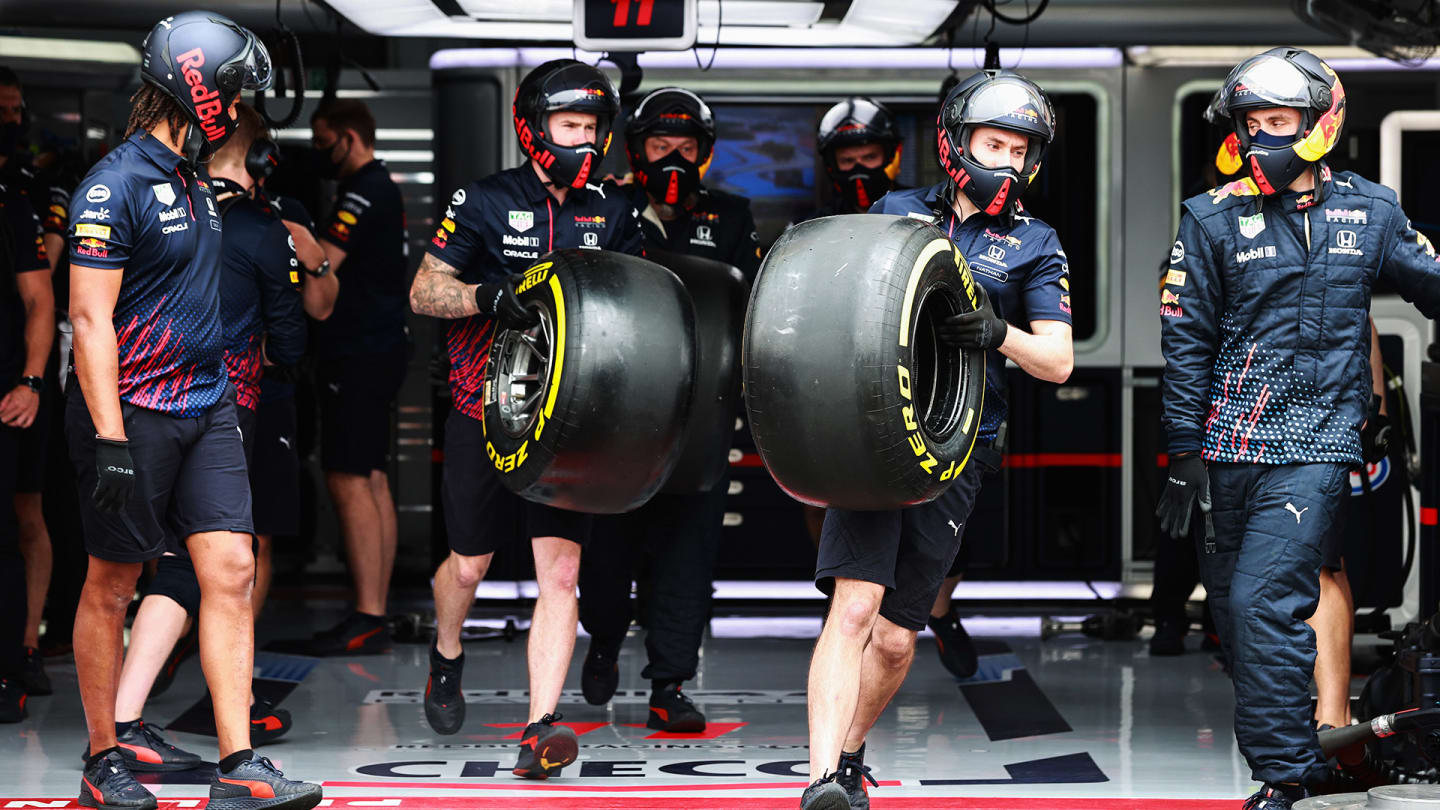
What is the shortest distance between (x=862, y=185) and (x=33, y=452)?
3.01 m

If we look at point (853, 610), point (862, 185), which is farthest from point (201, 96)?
point (862, 185)

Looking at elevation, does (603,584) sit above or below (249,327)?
below

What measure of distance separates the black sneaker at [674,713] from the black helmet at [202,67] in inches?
84.8

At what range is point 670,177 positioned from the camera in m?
5.75

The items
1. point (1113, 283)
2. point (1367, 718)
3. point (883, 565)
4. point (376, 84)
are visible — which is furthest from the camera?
point (376, 84)

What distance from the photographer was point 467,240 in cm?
498

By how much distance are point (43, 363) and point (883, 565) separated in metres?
2.86

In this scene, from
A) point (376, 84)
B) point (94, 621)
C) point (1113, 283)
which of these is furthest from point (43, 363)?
point (1113, 283)

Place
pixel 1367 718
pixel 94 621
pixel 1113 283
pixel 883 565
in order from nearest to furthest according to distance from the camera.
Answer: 1. pixel 883 565
2. pixel 94 621
3. pixel 1367 718
4. pixel 1113 283

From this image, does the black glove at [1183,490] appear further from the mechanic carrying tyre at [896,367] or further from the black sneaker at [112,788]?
the black sneaker at [112,788]

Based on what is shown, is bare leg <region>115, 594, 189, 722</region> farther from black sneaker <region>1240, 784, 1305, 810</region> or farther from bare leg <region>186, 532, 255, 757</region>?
black sneaker <region>1240, 784, 1305, 810</region>

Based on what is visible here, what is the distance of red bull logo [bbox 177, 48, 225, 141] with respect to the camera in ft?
13.7

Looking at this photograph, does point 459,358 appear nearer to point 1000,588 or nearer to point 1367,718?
point 1367,718

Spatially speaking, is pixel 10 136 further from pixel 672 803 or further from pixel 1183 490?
pixel 1183 490
